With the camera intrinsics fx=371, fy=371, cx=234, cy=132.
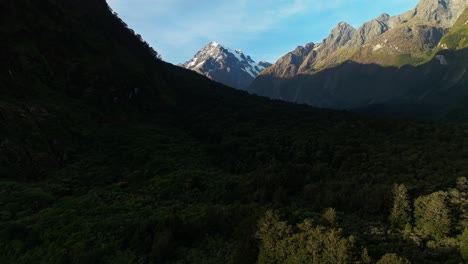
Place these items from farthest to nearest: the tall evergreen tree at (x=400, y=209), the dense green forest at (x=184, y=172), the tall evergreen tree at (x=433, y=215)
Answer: the tall evergreen tree at (x=400, y=209) → the tall evergreen tree at (x=433, y=215) → the dense green forest at (x=184, y=172)

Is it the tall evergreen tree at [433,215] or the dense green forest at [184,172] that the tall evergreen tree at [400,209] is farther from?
the tall evergreen tree at [433,215]

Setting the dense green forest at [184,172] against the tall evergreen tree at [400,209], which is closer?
the dense green forest at [184,172]

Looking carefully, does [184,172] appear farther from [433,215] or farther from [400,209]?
[433,215]

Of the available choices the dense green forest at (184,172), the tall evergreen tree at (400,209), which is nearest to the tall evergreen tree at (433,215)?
the dense green forest at (184,172)

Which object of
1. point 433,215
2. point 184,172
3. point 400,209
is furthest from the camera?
point 184,172

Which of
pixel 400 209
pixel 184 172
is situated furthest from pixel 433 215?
pixel 184 172

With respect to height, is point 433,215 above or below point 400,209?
above

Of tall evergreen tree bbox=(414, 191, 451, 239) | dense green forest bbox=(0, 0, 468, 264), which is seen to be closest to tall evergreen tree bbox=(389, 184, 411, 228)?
dense green forest bbox=(0, 0, 468, 264)

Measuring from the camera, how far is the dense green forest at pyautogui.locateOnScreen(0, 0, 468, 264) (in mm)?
22453

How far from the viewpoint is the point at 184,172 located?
42.6 meters

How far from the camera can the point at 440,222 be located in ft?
76.7

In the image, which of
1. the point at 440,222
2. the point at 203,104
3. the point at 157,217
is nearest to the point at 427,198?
the point at 440,222

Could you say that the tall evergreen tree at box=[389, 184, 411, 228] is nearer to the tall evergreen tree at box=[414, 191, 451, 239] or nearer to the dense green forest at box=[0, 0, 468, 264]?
the dense green forest at box=[0, 0, 468, 264]

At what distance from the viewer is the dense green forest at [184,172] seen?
22.5 m
